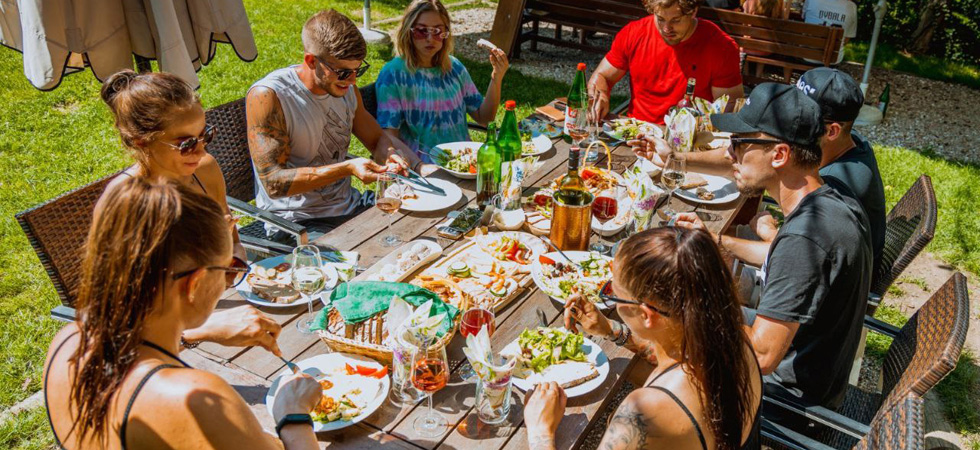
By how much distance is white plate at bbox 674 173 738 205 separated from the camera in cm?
380

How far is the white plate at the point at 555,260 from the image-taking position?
280 centimetres

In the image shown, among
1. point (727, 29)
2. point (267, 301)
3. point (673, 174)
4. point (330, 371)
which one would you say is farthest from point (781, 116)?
point (727, 29)

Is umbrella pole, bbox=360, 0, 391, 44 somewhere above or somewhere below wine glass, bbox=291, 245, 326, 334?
below

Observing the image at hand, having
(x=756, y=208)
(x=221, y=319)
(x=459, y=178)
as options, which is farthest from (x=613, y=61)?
(x=221, y=319)

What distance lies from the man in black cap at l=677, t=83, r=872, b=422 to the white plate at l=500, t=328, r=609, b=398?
59 centimetres

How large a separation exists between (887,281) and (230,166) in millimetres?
3567

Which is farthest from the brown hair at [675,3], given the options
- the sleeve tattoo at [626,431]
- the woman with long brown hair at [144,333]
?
the woman with long brown hair at [144,333]

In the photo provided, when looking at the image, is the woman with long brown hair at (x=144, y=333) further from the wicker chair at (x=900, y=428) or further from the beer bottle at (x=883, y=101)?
the beer bottle at (x=883, y=101)

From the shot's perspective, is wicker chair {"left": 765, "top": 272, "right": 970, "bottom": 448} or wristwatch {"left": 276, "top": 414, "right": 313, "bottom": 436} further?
wicker chair {"left": 765, "top": 272, "right": 970, "bottom": 448}

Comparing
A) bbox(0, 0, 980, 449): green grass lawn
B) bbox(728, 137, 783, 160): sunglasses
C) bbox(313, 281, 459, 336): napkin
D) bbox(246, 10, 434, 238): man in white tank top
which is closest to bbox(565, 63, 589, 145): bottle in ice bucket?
bbox(246, 10, 434, 238): man in white tank top

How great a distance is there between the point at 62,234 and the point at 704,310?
2.54 metres

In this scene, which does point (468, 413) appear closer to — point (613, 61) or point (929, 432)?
point (929, 432)

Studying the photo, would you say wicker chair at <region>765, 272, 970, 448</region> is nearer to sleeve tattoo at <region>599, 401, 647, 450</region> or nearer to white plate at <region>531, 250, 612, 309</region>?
white plate at <region>531, 250, 612, 309</region>

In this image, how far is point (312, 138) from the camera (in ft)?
12.8
